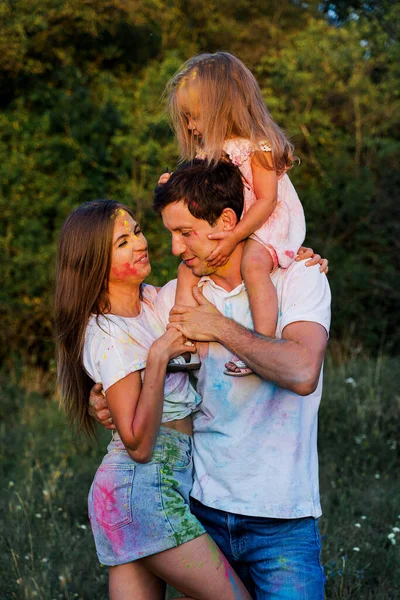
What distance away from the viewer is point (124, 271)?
288 cm

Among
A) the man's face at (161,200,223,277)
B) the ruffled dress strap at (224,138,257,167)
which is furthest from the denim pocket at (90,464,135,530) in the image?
the ruffled dress strap at (224,138,257,167)

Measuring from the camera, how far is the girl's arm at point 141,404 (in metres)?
2.52

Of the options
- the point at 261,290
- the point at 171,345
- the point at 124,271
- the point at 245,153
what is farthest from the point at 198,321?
the point at 245,153

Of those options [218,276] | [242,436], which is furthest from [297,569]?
[218,276]

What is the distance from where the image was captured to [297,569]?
250 cm

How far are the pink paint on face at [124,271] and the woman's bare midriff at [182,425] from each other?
23.1 inches

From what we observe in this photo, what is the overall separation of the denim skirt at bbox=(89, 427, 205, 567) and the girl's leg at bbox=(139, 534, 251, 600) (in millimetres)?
36

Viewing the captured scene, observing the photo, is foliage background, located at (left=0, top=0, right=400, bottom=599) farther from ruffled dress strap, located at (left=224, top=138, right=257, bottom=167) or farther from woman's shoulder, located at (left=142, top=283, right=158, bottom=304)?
ruffled dress strap, located at (left=224, top=138, right=257, bottom=167)

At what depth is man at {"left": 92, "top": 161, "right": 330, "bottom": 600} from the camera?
99.7 inches

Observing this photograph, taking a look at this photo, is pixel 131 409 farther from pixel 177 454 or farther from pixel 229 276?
pixel 229 276

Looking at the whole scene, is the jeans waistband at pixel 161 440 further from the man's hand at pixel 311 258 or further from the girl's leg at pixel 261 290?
the man's hand at pixel 311 258

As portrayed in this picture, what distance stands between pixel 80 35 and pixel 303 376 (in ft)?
37.1

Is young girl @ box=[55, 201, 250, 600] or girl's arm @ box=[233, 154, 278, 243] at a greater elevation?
girl's arm @ box=[233, 154, 278, 243]

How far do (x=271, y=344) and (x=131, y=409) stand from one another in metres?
0.53
